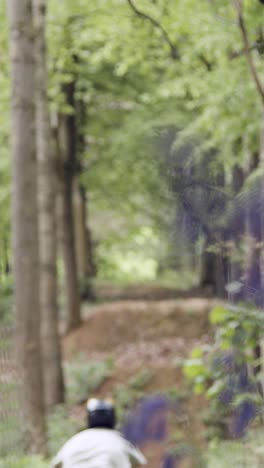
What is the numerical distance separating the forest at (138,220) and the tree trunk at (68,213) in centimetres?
5

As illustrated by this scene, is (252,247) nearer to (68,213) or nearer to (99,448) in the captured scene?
(99,448)

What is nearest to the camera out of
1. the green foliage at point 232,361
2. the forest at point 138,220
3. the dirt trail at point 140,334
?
the forest at point 138,220

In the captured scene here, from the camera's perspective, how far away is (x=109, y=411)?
14.7 ft

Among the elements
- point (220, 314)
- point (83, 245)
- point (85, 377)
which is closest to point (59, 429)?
point (85, 377)

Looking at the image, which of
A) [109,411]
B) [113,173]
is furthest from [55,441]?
[113,173]

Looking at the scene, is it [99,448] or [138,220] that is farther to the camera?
[138,220]

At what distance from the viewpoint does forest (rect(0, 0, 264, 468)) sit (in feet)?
10.3

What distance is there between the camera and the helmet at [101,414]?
4465 millimetres

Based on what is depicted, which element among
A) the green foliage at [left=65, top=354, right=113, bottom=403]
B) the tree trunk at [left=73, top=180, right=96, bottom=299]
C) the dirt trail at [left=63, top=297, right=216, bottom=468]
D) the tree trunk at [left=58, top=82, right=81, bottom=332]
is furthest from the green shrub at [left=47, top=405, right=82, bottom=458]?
the tree trunk at [left=73, top=180, right=96, bottom=299]

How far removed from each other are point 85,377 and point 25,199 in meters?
6.83

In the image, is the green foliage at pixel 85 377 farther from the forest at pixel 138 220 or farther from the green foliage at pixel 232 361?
the green foliage at pixel 232 361

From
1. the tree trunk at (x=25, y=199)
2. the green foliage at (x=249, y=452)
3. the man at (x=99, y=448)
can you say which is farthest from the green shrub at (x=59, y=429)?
the man at (x=99, y=448)

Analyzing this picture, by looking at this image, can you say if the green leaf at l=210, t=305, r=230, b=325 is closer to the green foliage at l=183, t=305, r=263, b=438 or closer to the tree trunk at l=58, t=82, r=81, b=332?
the green foliage at l=183, t=305, r=263, b=438

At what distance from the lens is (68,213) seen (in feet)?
70.8
